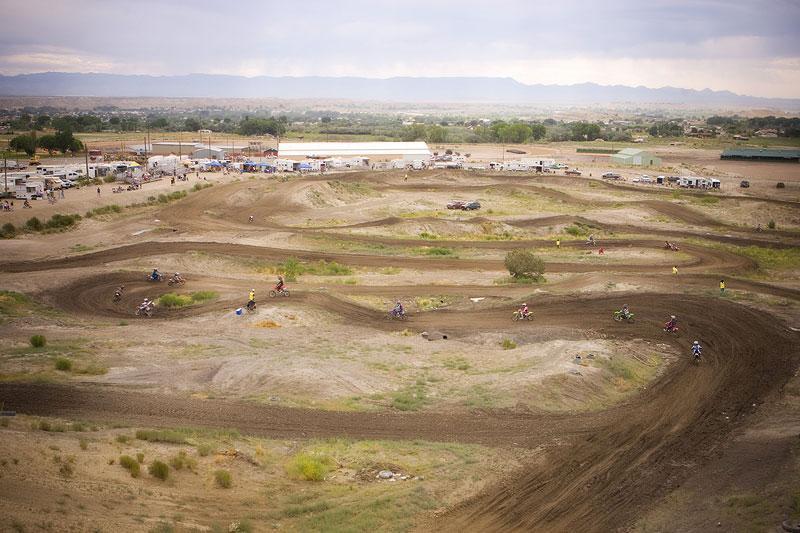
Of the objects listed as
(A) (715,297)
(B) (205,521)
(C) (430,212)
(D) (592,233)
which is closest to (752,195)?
(D) (592,233)

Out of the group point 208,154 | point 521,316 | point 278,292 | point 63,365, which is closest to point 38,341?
point 63,365

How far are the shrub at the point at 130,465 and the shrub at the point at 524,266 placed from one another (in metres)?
35.8

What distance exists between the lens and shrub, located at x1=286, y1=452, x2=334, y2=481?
21.1 m

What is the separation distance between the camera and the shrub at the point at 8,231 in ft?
200

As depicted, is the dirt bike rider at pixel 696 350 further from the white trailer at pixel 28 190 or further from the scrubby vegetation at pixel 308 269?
the white trailer at pixel 28 190

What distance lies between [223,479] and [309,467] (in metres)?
2.68

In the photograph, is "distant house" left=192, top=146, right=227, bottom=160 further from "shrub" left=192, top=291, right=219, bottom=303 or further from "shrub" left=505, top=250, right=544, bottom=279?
"shrub" left=505, top=250, right=544, bottom=279

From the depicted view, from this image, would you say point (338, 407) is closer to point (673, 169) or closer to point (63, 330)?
point (63, 330)

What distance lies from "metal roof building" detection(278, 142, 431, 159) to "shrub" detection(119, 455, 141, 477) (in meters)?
125

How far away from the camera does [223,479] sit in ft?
64.8

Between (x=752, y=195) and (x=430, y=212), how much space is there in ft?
169

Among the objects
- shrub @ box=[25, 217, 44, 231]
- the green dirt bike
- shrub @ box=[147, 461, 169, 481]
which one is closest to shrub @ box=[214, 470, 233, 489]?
shrub @ box=[147, 461, 169, 481]

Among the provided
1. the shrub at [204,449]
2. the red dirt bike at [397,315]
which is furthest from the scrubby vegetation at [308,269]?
the shrub at [204,449]

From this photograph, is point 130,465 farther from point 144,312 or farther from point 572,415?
point 144,312
